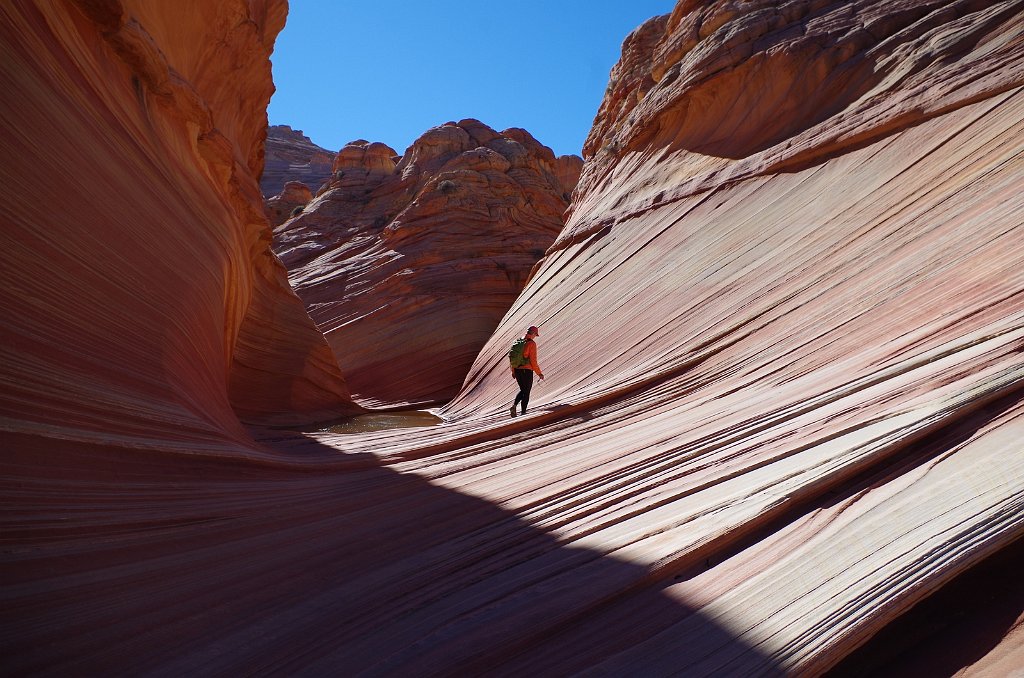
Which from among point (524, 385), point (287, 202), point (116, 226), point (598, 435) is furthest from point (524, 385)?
point (287, 202)

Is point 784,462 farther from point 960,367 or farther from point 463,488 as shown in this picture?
point 463,488

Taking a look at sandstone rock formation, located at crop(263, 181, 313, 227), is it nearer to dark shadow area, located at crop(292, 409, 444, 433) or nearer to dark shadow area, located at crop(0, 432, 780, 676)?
dark shadow area, located at crop(292, 409, 444, 433)

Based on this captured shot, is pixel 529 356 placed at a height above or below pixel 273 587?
above

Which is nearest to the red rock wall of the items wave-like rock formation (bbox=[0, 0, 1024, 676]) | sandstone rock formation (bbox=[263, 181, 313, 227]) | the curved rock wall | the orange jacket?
wave-like rock formation (bbox=[0, 0, 1024, 676])

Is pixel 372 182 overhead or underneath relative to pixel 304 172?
underneath

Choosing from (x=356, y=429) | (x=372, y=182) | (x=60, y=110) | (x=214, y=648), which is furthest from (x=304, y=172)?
(x=214, y=648)

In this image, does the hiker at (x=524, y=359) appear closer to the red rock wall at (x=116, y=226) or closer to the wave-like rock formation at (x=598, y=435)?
the wave-like rock formation at (x=598, y=435)

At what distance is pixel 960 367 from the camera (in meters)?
2.76

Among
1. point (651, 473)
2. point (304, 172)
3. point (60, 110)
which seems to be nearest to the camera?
point (651, 473)

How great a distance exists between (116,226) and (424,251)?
41.1ft

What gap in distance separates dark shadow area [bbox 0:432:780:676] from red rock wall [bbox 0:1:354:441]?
0.35m

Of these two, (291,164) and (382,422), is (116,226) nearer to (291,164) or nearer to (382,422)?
(382,422)

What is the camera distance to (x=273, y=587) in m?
2.68

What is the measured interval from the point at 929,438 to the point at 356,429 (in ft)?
27.8
